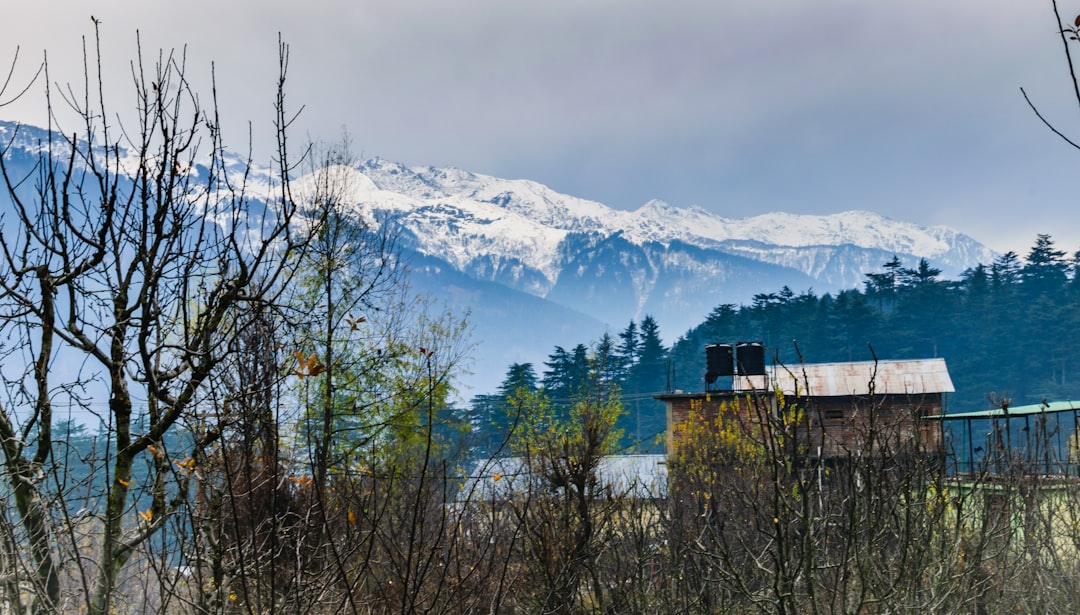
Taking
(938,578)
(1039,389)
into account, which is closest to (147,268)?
(938,578)

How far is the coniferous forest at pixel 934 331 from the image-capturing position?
232ft

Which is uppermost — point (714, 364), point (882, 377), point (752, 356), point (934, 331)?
point (934, 331)

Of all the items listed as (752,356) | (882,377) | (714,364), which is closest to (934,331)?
(882,377)

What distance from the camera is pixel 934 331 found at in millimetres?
76938

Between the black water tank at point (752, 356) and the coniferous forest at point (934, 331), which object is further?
the coniferous forest at point (934, 331)

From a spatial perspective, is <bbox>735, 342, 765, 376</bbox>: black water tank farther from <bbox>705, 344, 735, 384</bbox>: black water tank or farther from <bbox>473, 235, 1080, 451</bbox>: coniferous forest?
<bbox>473, 235, 1080, 451</bbox>: coniferous forest

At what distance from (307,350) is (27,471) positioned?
12.6 meters

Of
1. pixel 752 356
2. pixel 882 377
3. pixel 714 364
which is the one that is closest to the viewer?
pixel 714 364

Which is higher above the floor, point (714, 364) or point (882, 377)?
point (714, 364)

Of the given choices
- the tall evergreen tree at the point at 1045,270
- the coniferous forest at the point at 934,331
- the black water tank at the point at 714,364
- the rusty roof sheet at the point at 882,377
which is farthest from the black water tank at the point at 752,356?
the tall evergreen tree at the point at 1045,270

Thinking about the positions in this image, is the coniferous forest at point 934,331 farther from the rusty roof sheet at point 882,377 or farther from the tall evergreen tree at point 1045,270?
the rusty roof sheet at point 882,377

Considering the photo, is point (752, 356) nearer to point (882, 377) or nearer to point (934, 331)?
point (882, 377)

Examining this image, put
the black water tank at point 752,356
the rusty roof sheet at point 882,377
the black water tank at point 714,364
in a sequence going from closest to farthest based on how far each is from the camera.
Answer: the black water tank at point 714,364 → the black water tank at point 752,356 → the rusty roof sheet at point 882,377

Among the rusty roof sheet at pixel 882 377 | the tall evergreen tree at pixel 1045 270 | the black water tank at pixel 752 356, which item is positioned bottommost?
the rusty roof sheet at pixel 882 377
